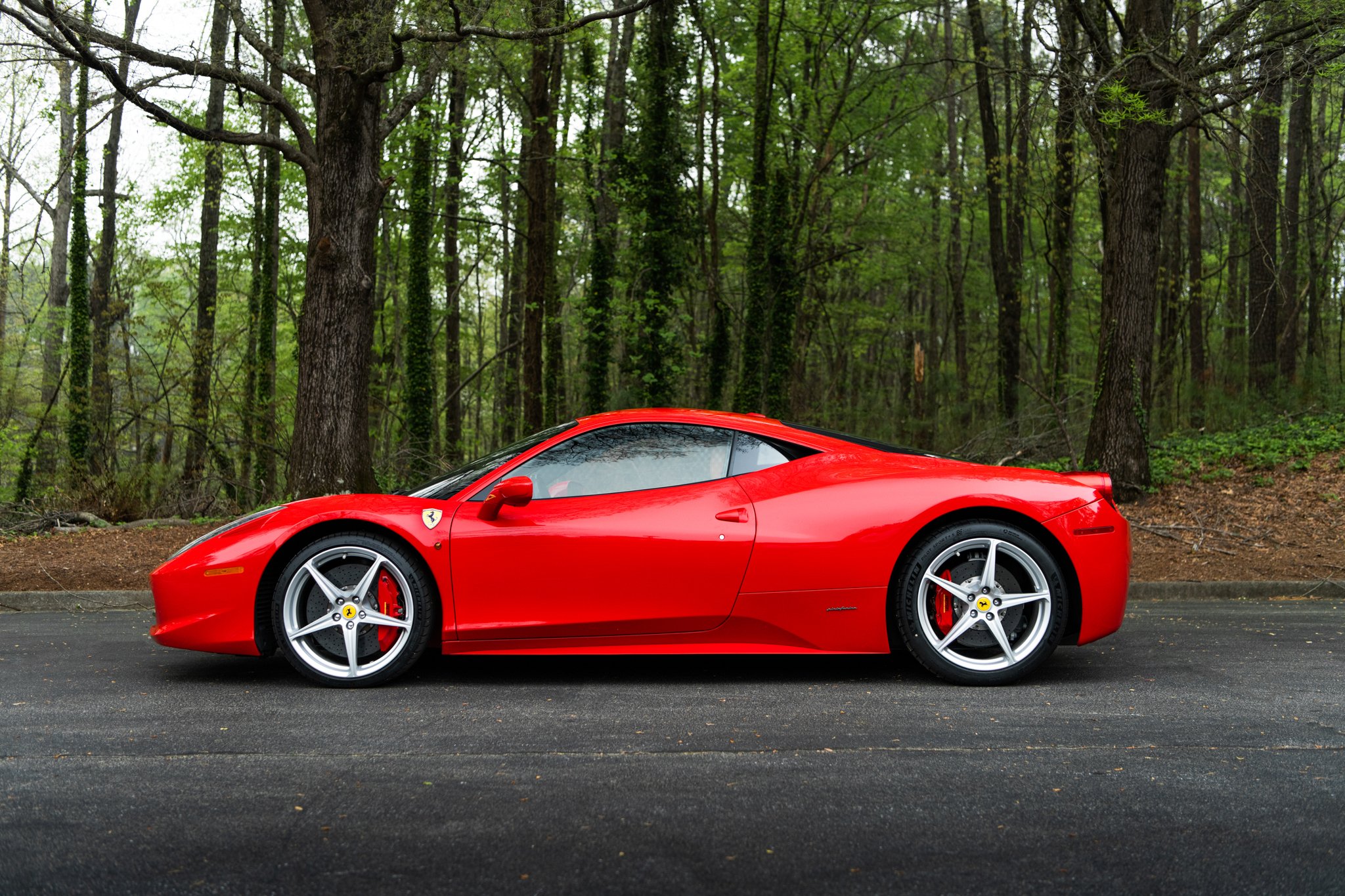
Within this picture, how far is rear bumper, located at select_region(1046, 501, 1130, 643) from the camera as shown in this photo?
4.64 metres

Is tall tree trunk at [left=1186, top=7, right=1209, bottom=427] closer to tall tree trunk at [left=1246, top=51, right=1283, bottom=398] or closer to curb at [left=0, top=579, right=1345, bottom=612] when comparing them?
tall tree trunk at [left=1246, top=51, right=1283, bottom=398]

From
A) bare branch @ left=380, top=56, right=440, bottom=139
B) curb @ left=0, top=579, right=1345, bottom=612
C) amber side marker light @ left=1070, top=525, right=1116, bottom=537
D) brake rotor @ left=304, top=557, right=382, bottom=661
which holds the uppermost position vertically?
bare branch @ left=380, top=56, right=440, bottom=139

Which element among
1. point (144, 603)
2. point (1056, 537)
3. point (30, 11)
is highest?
point (30, 11)

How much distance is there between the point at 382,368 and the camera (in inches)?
1069

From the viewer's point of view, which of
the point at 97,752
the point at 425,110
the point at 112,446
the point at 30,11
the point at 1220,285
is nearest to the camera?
the point at 97,752

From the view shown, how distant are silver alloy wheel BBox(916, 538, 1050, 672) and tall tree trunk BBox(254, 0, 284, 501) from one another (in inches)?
526

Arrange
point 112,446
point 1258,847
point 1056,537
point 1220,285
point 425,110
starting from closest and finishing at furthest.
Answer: point 1258,847
point 1056,537
point 112,446
point 425,110
point 1220,285

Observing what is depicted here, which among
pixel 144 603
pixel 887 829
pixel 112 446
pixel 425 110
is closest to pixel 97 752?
pixel 887 829

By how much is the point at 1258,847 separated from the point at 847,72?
21.1 meters

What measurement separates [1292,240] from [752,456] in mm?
21609

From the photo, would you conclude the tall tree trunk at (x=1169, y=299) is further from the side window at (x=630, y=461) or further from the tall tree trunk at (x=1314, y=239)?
the side window at (x=630, y=461)

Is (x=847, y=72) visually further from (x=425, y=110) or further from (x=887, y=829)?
(x=887, y=829)

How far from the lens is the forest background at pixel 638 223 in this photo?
9.96 meters

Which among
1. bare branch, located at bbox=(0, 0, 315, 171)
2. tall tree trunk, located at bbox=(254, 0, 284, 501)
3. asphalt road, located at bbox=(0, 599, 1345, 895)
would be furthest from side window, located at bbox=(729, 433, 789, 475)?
tall tree trunk, located at bbox=(254, 0, 284, 501)
